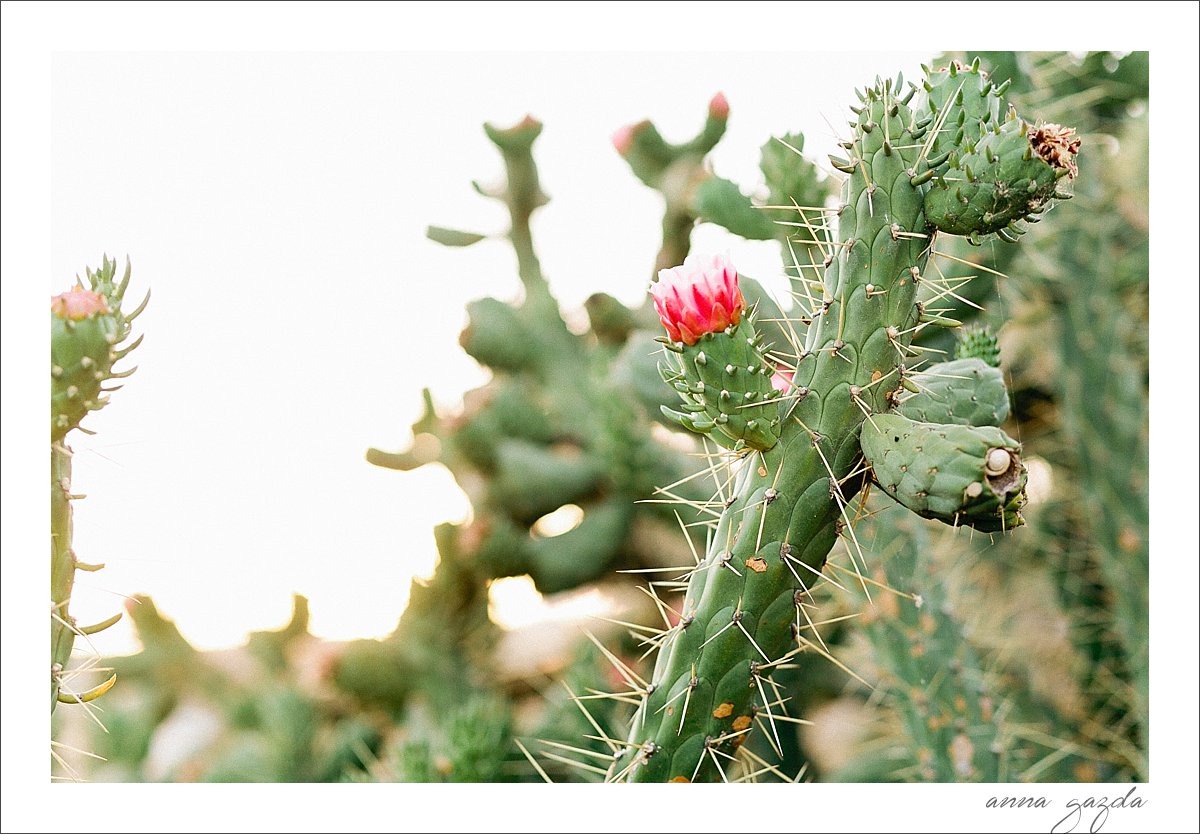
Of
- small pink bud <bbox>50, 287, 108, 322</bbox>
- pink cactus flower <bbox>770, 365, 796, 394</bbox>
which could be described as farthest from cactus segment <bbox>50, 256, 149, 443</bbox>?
pink cactus flower <bbox>770, 365, 796, 394</bbox>

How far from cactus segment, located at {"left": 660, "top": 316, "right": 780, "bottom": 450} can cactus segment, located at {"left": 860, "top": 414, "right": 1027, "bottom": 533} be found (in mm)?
105

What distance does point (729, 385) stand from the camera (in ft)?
2.60

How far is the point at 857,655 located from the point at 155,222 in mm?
1214

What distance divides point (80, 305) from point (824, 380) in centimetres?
66

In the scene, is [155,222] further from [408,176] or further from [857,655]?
[857,655]

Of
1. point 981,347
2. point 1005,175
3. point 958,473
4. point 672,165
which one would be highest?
point 672,165

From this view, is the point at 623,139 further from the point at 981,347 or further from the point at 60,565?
the point at 60,565

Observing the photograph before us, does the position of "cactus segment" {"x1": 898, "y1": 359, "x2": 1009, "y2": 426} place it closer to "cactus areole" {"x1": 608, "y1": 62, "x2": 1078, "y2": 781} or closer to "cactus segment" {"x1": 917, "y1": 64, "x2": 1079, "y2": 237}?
"cactus areole" {"x1": 608, "y1": 62, "x2": 1078, "y2": 781}

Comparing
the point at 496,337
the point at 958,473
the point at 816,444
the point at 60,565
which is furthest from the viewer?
the point at 496,337

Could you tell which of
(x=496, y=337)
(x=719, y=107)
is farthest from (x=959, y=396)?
(x=496, y=337)

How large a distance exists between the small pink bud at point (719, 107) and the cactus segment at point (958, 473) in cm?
76

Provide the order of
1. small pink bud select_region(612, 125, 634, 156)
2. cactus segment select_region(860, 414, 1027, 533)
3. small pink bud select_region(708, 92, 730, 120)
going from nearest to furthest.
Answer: cactus segment select_region(860, 414, 1027, 533) → small pink bud select_region(708, 92, 730, 120) → small pink bud select_region(612, 125, 634, 156)

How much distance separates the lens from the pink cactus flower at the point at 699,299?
78cm

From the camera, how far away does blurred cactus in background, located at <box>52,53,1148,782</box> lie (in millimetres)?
837
